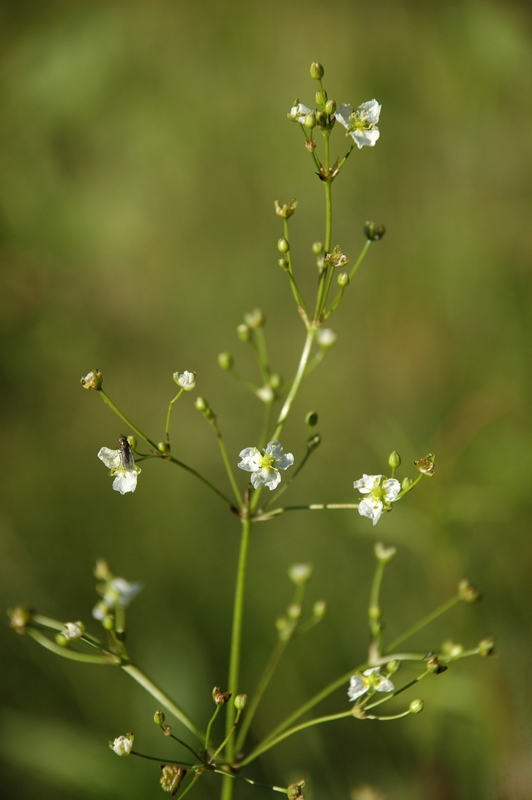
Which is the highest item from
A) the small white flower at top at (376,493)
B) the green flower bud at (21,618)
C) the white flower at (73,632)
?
the small white flower at top at (376,493)

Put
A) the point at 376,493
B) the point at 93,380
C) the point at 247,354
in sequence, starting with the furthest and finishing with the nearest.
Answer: the point at 247,354 < the point at 376,493 < the point at 93,380

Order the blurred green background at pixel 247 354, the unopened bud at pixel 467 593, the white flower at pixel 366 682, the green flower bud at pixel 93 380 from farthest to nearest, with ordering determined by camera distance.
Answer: the blurred green background at pixel 247 354 < the unopened bud at pixel 467 593 < the white flower at pixel 366 682 < the green flower bud at pixel 93 380

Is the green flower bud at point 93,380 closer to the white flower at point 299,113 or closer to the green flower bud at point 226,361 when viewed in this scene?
the green flower bud at point 226,361

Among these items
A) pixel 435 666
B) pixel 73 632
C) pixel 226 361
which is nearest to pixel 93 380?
pixel 226 361

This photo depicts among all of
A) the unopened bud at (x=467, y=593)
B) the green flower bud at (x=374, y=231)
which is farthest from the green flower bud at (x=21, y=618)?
the green flower bud at (x=374, y=231)

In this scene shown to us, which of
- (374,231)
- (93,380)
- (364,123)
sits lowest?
(93,380)

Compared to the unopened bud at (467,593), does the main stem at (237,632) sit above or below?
below

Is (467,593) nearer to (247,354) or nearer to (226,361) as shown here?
(226,361)

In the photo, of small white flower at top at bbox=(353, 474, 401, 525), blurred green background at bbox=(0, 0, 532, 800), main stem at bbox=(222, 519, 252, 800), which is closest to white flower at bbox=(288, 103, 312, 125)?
small white flower at top at bbox=(353, 474, 401, 525)
